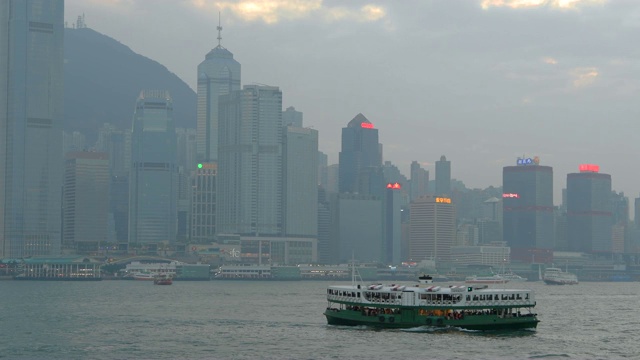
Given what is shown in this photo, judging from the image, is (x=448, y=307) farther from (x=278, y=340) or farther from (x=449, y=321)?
(x=278, y=340)

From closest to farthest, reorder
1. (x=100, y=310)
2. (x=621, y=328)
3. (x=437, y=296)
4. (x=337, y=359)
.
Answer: (x=337, y=359)
(x=437, y=296)
(x=621, y=328)
(x=100, y=310)

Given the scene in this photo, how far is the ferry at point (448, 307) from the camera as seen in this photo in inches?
5231

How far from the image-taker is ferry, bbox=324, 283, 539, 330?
13288cm

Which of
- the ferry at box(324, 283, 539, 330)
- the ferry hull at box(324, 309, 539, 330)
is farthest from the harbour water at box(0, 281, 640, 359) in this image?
the ferry at box(324, 283, 539, 330)

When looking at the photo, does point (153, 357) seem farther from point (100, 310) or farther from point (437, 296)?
point (100, 310)

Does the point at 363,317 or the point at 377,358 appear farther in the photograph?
the point at 363,317

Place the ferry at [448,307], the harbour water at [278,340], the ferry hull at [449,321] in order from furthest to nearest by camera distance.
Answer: the ferry at [448,307] < the ferry hull at [449,321] < the harbour water at [278,340]

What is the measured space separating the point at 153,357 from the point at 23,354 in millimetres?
14899

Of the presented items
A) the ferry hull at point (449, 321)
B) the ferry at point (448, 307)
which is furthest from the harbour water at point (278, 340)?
the ferry at point (448, 307)

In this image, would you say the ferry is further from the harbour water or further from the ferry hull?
the harbour water

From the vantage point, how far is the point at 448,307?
5217 inches

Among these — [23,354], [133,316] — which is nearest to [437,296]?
[23,354]

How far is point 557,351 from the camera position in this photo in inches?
4830

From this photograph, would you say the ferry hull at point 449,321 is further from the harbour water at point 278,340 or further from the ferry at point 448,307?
the harbour water at point 278,340
